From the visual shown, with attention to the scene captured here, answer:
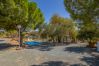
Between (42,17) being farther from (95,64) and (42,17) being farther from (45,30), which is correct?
(95,64)

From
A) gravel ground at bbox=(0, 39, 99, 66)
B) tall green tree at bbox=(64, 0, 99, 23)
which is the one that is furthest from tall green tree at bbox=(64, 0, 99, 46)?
gravel ground at bbox=(0, 39, 99, 66)

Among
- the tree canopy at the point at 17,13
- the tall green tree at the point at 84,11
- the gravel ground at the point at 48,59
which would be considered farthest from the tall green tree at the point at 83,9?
the tree canopy at the point at 17,13

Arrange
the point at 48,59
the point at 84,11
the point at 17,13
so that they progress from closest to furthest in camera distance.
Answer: the point at 84,11 < the point at 48,59 < the point at 17,13

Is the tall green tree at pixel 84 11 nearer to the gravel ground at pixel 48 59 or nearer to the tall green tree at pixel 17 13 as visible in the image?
the gravel ground at pixel 48 59

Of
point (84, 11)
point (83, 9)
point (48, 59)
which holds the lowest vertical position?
point (48, 59)

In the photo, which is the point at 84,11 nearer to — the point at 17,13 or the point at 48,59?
the point at 48,59

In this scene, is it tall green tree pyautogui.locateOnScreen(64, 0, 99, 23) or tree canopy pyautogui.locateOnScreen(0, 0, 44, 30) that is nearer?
tall green tree pyautogui.locateOnScreen(64, 0, 99, 23)

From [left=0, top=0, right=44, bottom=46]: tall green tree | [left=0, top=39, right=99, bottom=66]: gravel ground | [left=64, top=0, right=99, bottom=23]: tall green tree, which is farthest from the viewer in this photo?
[left=0, top=0, right=44, bottom=46]: tall green tree

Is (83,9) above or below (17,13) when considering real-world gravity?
below

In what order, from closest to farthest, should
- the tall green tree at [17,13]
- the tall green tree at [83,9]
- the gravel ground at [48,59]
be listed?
the tall green tree at [83,9], the gravel ground at [48,59], the tall green tree at [17,13]

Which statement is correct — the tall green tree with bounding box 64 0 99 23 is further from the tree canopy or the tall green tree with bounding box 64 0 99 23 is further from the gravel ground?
the tree canopy

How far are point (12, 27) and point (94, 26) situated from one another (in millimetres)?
16573

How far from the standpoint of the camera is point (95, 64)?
10531 mm

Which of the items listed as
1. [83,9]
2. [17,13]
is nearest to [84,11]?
[83,9]
